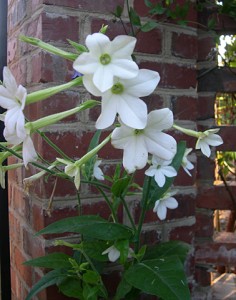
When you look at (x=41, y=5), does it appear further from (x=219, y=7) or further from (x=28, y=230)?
(x=28, y=230)

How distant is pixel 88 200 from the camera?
1093mm

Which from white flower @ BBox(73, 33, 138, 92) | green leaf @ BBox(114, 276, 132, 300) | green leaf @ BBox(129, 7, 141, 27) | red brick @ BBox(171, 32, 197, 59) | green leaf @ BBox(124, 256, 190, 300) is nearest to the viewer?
white flower @ BBox(73, 33, 138, 92)

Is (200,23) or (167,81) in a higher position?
(200,23)

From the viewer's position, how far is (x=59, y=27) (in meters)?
1.04

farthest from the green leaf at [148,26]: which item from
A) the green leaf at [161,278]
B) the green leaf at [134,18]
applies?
the green leaf at [161,278]

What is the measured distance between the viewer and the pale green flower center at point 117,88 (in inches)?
22.8

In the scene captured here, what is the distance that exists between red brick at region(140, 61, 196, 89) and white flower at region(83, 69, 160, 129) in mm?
574

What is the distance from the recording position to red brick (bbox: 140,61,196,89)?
3.78 feet

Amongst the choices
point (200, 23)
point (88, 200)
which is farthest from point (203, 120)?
point (88, 200)

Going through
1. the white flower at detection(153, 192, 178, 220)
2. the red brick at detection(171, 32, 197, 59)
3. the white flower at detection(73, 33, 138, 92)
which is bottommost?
the white flower at detection(153, 192, 178, 220)

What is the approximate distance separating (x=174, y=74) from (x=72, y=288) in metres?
0.65

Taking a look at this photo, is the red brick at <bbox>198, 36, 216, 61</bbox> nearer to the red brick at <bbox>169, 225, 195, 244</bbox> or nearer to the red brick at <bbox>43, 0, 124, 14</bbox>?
the red brick at <bbox>43, 0, 124, 14</bbox>

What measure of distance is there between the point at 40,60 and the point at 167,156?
546mm

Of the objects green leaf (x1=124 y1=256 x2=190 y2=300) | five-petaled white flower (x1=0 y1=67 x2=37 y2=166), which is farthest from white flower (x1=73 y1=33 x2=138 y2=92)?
green leaf (x1=124 y1=256 x2=190 y2=300)
